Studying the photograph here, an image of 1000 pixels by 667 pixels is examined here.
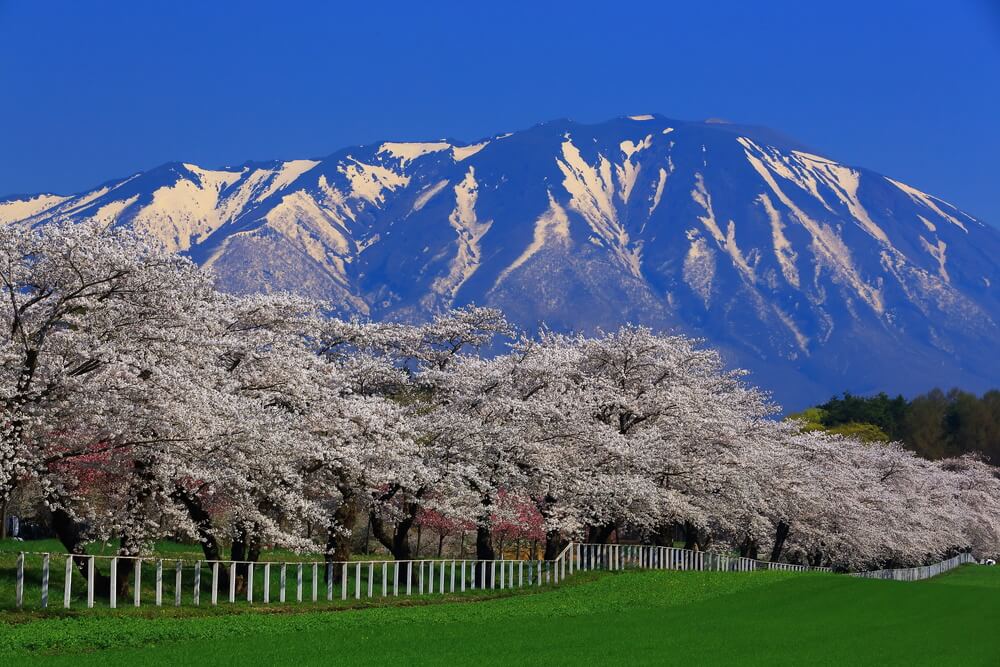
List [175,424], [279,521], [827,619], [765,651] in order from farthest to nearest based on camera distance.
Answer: [279,521]
[827,619]
[175,424]
[765,651]

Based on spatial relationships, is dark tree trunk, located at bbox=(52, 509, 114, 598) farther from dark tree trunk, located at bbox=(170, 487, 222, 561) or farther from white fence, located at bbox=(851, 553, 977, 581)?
white fence, located at bbox=(851, 553, 977, 581)

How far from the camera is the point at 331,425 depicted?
4075 centimetres

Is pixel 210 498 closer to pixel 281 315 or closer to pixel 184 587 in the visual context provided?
pixel 184 587

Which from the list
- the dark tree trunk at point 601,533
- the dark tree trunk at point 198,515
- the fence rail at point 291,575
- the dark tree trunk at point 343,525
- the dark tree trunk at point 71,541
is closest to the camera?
the fence rail at point 291,575

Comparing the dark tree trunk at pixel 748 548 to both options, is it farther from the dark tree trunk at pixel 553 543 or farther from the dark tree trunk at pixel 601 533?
the dark tree trunk at pixel 553 543

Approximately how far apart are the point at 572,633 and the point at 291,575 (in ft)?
62.5

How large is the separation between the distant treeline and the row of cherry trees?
79.3m

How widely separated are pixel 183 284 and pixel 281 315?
47.4 feet

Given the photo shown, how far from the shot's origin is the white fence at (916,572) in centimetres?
8272

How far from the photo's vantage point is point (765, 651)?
2855cm

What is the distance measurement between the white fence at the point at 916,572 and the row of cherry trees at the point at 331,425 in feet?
12.1

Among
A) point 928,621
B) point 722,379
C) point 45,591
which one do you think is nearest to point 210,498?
point 45,591

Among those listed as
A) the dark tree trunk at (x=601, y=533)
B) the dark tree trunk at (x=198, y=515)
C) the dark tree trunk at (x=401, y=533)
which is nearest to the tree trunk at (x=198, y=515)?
the dark tree trunk at (x=198, y=515)

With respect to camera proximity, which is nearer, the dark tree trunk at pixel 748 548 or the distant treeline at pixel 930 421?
the dark tree trunk at pixel 748 548
